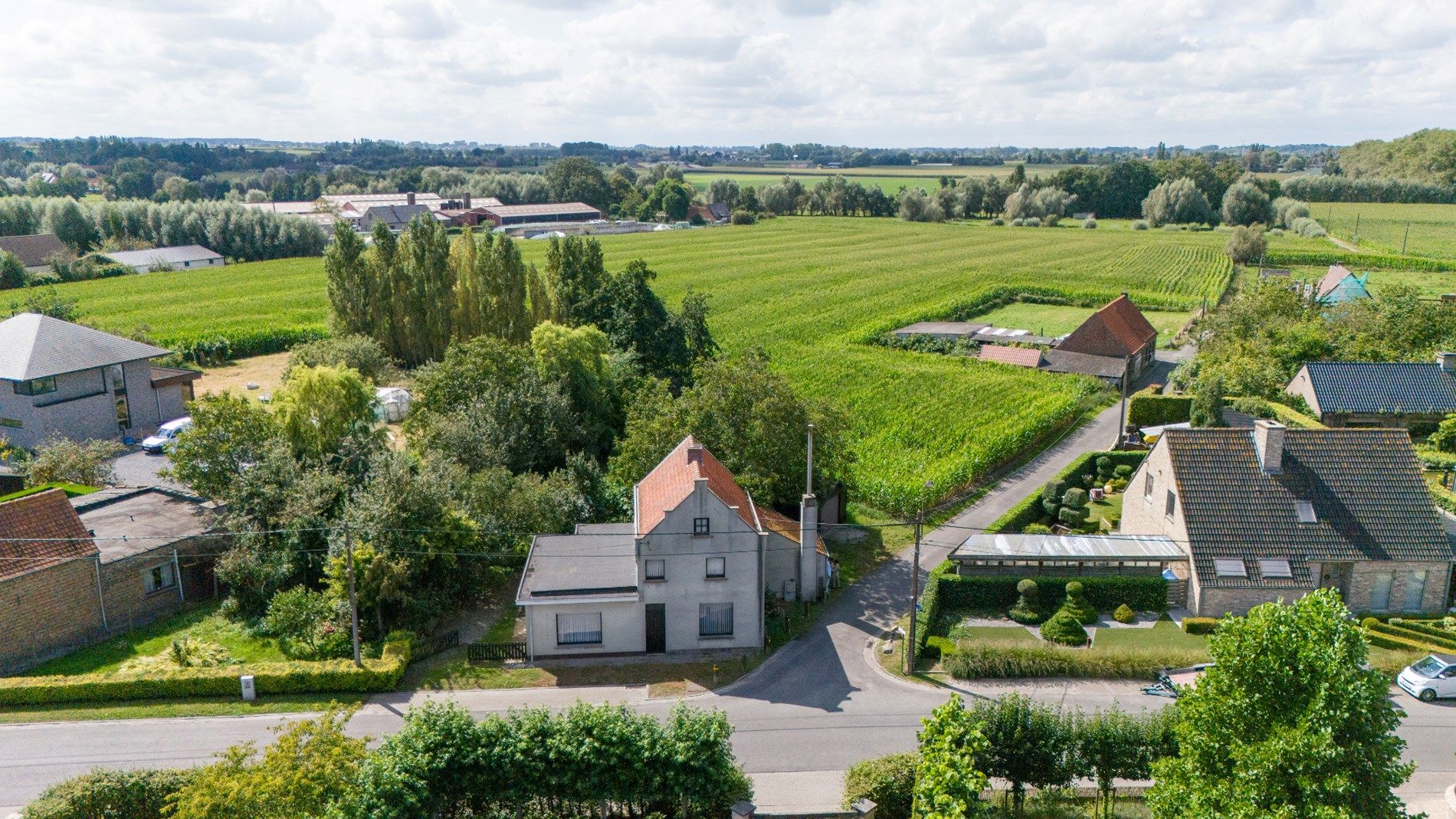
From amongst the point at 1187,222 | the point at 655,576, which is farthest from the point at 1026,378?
the point at 1187,222

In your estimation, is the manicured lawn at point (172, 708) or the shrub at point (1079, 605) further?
the shrub at point (1079, 605)

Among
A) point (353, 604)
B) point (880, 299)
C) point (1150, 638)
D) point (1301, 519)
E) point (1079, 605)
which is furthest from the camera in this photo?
point (880, 299)

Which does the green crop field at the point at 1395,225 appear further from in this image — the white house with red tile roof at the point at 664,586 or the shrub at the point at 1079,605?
Answer: the white house with red tile roof at the point at 664,586

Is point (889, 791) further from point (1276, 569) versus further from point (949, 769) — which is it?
point (1276, 569)

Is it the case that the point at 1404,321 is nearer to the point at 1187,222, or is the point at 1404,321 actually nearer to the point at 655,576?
the point at 655,576

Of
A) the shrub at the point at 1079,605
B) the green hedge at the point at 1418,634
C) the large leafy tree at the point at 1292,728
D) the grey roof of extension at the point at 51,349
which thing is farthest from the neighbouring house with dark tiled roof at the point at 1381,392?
the grey roof of extension at the point at 51,349

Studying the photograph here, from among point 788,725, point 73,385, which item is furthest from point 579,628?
point 73,385

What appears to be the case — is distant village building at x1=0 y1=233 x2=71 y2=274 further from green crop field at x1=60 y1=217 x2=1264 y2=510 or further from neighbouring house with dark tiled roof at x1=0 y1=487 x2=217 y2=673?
neighbouring house with dark tiled roof at x1=0 y1=487 x2=217 y2=673
